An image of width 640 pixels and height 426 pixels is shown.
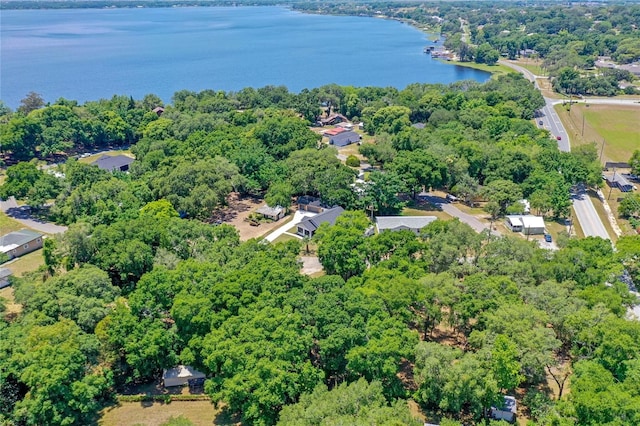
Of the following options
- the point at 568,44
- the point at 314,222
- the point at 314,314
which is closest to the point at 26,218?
the point at 314,222

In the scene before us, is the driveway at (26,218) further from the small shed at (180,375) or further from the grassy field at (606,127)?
the grassy field at (606,127)

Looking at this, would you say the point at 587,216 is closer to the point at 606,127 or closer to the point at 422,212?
the point at 422,212

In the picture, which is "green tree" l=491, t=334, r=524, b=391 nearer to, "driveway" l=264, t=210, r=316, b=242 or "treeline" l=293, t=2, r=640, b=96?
"driveway" l=264, t=210, r=316, b=242

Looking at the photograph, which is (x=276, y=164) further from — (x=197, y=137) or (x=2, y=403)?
(x=2, y=403)

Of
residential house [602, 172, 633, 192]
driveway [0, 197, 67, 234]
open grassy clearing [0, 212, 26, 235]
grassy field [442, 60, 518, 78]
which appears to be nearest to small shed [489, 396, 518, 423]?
driveway [0, 197, 67, 234]

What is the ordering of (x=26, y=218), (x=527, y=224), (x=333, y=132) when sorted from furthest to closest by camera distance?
1. (x=333, y=132)
2. (x=26, y=218)
3. (x=527, y=224)
